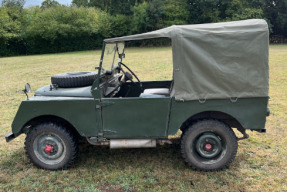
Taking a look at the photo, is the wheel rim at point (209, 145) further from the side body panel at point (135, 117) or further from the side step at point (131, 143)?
the side step at point (131, 143)

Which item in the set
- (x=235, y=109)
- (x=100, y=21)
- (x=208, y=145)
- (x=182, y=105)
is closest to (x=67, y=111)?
(x=182, y=105)

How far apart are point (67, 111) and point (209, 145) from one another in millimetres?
2081

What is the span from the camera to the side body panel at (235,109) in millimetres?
3201

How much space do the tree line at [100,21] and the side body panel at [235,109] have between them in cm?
3536

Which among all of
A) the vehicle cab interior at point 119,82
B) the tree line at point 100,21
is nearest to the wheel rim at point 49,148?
the vehicle cab interior at point 119,82

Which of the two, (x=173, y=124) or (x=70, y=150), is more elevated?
(x=173, y=124)

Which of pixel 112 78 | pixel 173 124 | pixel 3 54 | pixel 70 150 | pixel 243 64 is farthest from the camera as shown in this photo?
pixel 3 54

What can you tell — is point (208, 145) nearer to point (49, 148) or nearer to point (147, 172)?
point (147, 172)

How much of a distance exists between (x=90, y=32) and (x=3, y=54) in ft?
41.2

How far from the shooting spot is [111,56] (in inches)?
155

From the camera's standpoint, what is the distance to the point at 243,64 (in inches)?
123

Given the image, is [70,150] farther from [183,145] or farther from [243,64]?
[243,64]

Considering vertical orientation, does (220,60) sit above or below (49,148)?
above

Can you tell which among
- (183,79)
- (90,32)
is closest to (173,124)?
(183,79)
